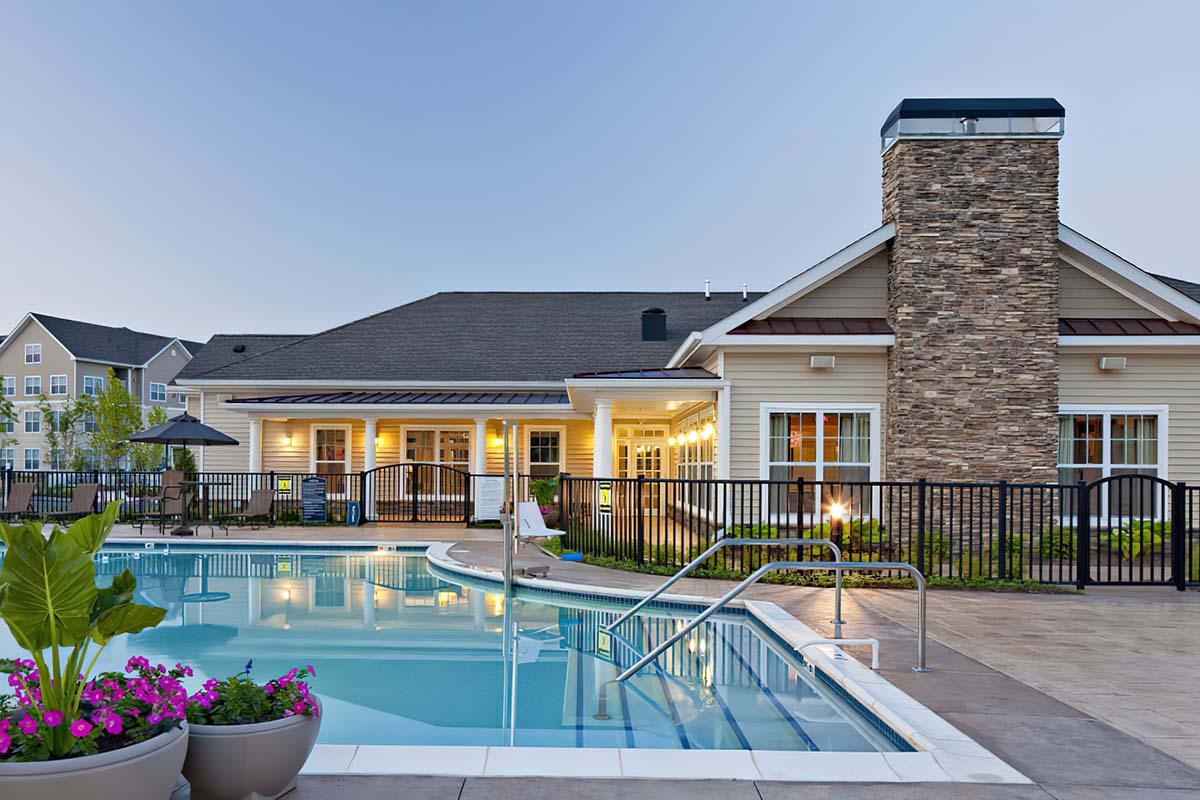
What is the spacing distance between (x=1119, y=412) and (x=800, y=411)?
5.56m

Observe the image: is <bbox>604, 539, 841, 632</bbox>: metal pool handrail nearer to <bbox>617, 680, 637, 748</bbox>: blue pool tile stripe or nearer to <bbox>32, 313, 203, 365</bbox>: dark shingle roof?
<bbox>617, 680, 637, 748</bbox>: blue pool tile stripe

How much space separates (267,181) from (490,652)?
33.1m

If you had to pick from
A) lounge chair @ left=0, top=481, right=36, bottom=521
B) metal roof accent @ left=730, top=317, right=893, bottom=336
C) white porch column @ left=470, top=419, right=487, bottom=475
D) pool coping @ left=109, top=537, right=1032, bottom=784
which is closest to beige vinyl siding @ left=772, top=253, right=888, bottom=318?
metal roof accent @ left=730, top=317, right=893, bottom=336

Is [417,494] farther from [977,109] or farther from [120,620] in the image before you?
[120,620]

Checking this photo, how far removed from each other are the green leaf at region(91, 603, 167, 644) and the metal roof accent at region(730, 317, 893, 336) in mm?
11760

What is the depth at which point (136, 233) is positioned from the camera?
3878 centimetres

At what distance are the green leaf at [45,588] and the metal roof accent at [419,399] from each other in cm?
1727

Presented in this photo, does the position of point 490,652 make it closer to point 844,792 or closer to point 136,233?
point 844,792

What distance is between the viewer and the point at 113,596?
140 inches

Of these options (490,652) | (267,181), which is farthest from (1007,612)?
(267,181)

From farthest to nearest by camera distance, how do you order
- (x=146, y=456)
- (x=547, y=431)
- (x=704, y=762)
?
(x=146, y=456), (x=547, y=431), (x=704, y=762)

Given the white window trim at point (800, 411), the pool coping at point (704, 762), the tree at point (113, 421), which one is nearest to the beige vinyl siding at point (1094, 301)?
the white window trim at point (800, 411)

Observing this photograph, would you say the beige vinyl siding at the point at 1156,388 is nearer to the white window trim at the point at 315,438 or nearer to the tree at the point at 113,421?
the white window trim at the point at 315,438

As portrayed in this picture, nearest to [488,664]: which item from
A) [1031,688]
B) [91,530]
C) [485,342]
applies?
[1031,688]
